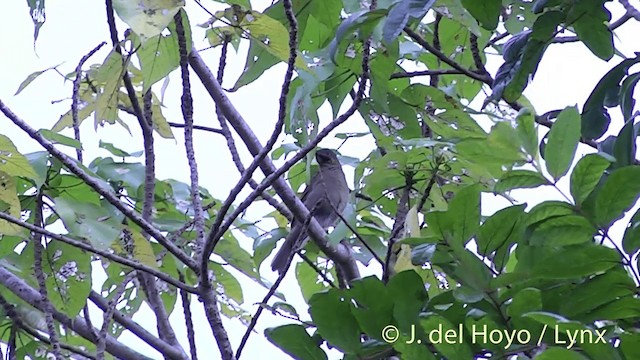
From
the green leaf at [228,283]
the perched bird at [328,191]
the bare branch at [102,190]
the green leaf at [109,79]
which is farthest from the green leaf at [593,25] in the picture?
the perched bird at [328,191]

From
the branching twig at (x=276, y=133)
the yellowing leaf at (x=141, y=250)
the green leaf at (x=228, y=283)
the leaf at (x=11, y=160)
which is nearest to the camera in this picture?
the branching twig at (x=276, y=133)

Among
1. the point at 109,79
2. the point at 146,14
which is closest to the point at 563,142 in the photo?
the point at 146,14

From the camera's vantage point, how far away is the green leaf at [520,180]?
3.00ft

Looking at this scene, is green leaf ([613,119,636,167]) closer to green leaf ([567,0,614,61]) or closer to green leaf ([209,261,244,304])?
green leaf ([567,0,614,61])

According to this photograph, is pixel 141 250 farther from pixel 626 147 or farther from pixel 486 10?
pixel 626 147

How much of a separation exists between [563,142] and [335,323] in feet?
1.08

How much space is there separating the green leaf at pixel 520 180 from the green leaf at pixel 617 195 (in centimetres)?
6

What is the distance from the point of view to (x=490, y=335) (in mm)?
934

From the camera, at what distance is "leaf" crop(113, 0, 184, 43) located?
1037 mm

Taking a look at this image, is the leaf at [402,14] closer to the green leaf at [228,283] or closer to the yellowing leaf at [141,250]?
the yellowing leaf at [141,250]

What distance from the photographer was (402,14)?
3.57 ft

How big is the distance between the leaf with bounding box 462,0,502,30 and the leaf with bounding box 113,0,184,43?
354mm

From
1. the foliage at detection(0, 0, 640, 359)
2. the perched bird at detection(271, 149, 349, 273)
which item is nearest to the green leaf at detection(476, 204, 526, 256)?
the foliage at detection(0, 0, 640, 359)

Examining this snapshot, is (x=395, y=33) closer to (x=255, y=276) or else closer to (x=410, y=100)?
(x=410, y=100)
